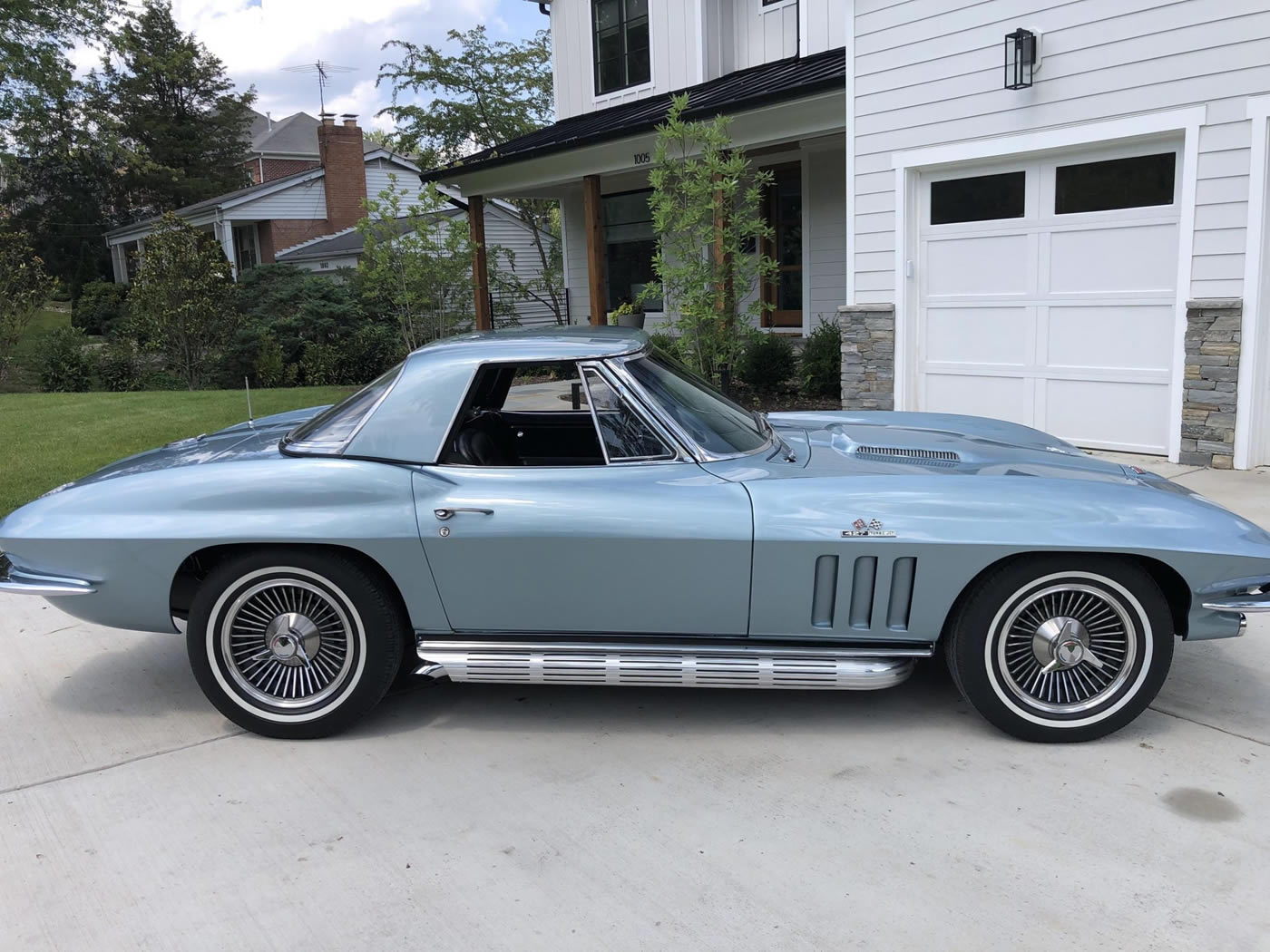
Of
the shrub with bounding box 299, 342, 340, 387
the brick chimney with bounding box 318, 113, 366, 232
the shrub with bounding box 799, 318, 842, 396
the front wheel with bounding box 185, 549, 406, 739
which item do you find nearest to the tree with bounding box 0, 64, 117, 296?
the brick chimney with bounding box 318, 113, 366, 232

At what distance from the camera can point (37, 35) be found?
26.0 m

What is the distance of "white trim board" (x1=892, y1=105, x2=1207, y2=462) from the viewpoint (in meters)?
7.48

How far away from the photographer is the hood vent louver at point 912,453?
12.8ft

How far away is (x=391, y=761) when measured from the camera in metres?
3.62

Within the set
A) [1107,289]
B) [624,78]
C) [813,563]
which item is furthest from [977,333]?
[624,78]

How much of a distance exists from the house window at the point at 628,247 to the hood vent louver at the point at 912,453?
13089mm

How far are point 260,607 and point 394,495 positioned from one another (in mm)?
683

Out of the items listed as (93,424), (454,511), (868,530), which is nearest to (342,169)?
(93,424)

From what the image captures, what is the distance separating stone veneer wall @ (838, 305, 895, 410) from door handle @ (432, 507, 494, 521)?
694 cm

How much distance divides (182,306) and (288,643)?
15.4 metres

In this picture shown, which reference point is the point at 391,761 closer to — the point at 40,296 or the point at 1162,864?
the point at 1162,864

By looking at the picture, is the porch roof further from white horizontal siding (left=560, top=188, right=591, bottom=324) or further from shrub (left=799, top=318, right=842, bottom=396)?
shrub (left=799, top=318, right=842, bottom=396)

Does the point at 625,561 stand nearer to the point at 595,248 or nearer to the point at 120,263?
the point at 595,248

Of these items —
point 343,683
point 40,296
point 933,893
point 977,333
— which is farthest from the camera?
point 40,296
